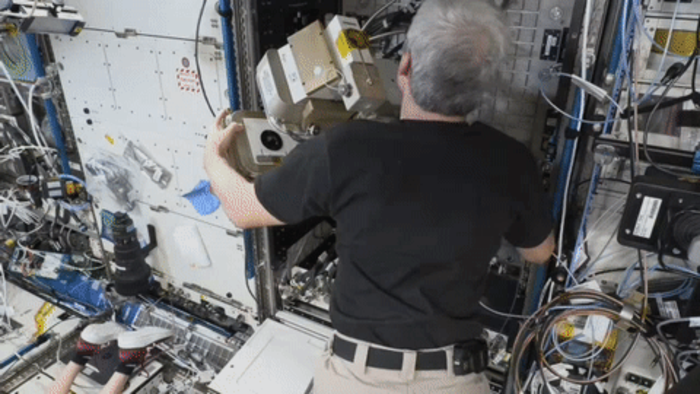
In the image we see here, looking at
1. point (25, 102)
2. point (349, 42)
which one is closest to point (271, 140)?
point (349, 42)

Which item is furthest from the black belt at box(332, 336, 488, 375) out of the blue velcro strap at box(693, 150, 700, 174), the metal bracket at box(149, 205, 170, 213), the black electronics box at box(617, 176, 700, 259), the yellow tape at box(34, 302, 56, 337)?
the yellow tape at box(34, 302, 56, 337)

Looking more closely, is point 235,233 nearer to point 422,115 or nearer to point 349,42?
point 349,42

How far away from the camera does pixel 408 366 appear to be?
1.37 m

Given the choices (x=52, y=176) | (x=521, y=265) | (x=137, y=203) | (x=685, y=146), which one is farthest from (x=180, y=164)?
(x=685, y=146)

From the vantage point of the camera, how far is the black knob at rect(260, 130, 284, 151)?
1.72 meters

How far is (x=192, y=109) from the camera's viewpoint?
2125 millimetres

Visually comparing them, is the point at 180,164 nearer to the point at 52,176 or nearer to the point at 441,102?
the point at 52,176

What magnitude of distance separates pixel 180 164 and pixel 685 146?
83.8 inches

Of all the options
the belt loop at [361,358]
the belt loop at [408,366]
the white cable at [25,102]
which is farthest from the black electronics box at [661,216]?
the white cable at [25,102]

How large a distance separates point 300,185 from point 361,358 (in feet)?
1.86

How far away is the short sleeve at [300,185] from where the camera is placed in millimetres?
1208

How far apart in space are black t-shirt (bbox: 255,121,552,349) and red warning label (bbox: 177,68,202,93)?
3.12ft

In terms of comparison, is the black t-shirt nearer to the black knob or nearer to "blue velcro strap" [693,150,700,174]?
the black knob

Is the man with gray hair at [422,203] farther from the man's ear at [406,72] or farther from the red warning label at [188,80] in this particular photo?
the red warning label at [188,80]
